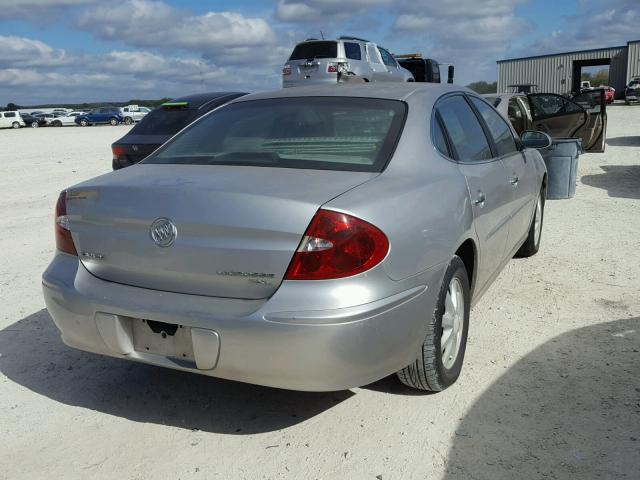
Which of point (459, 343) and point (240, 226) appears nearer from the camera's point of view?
point (240, 226)

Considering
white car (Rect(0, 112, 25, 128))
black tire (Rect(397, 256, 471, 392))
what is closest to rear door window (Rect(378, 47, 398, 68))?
black tire (Rect(397, 256, 471, 392))

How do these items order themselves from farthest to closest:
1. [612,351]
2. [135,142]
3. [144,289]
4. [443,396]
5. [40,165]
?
[40,165]
[135,142]
[612,351]
[443,396]
[144,289]

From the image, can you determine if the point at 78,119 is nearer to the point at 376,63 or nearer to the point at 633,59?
the point at 376,63

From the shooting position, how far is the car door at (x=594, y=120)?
1067cm

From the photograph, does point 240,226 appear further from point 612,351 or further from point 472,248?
point 612,351

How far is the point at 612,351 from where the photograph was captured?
3.72 metres

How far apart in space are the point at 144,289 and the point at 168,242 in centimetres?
27

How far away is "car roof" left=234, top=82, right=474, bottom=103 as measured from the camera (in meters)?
3.52

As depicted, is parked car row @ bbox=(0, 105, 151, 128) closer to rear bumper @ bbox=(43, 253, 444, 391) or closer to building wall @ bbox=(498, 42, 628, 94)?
building wall @ bbox=(498, 42, 628, 94)

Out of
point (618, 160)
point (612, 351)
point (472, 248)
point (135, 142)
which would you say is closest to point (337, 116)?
point (472, 248)

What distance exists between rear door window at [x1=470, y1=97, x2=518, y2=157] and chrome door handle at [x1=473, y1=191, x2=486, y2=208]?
84cm

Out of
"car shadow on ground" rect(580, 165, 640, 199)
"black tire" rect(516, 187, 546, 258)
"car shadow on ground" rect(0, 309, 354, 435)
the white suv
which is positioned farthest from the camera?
the white suv

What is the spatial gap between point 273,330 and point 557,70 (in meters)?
50.4

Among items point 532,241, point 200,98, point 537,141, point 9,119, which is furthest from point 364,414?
point 9,119
